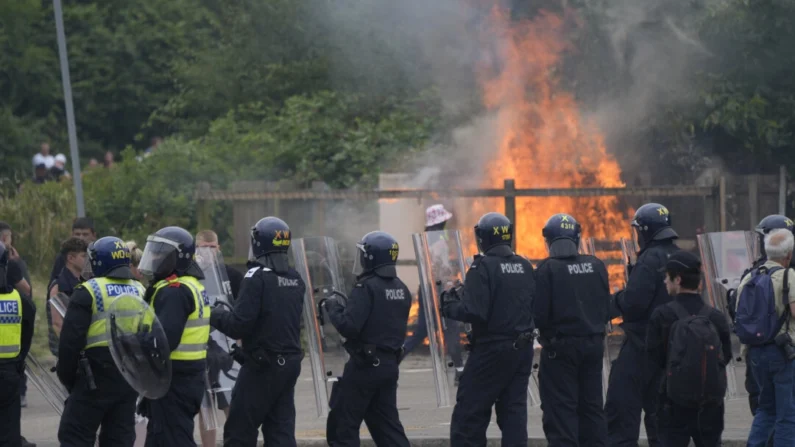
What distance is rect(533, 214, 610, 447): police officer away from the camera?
829 cm

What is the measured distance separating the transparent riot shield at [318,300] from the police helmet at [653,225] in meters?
2.26

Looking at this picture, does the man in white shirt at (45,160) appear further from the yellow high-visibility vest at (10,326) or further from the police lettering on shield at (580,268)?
the police lettering on shield at (580,268)

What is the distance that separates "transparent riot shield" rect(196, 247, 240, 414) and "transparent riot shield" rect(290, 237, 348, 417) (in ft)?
1.81

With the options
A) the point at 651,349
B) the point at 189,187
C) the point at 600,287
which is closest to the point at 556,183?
the point at 189,187

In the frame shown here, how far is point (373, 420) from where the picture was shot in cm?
823

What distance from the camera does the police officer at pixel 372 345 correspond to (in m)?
8.04

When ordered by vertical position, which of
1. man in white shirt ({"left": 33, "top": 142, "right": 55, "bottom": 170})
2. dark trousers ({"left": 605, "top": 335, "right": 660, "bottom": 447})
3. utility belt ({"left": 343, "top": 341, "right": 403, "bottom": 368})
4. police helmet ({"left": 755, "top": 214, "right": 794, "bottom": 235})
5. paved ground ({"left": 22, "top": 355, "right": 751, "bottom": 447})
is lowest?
paved ground ({"left": 22, "top": 355, "right": 751, "bottom": 447})

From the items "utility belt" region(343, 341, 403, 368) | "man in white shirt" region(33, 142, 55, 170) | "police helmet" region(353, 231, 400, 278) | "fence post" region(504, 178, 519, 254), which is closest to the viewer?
"utility belt" region(343, 341, 403, 368)

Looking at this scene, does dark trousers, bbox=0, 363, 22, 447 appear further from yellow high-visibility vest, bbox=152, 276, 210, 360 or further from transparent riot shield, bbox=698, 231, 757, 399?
transparent riot shield, bbox=698, 231, 757, 399

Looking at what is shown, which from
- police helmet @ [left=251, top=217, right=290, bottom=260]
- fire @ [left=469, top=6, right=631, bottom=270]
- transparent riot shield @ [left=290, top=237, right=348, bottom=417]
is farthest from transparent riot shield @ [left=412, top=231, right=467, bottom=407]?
fire @ [left=469, top=6, right=631, bottom=270]

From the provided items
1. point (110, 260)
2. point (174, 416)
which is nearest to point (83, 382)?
point (174, 416)

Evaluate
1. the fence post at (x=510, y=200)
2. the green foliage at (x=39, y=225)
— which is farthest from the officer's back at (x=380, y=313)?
the green foliage at (x=39, y=225)

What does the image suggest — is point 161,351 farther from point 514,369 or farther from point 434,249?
point 434,249

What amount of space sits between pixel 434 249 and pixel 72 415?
3.54m
